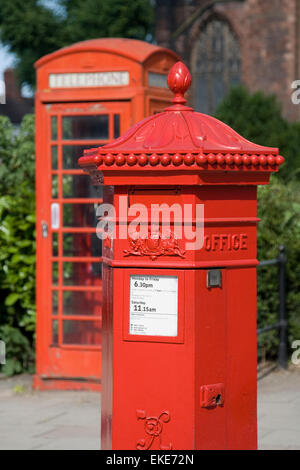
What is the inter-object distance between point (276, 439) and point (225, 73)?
26.7 metres

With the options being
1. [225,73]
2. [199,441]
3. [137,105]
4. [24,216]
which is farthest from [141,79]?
[225,73]

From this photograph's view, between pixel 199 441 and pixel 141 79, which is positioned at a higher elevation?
pixel 141 79

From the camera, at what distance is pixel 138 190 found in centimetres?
338

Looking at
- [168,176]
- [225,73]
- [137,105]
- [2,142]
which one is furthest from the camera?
[225,73]

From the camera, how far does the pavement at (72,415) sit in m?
5.50

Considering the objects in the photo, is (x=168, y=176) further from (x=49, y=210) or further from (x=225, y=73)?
(x=225, y=73)

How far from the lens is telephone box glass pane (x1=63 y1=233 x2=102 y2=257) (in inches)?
278

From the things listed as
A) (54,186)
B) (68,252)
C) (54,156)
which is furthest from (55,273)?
(54,156)

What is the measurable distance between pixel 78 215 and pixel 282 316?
211cm

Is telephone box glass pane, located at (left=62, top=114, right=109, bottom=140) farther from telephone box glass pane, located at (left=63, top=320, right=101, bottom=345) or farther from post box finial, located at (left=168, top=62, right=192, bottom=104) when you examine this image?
post box finial, located at (left=168, top=62, right=192, bottom=104)

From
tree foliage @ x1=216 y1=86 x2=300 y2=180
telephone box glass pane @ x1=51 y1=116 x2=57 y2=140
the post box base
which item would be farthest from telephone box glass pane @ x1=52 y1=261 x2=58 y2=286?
tree foliage @ x1=216 y1=86 x2=300 y2=180

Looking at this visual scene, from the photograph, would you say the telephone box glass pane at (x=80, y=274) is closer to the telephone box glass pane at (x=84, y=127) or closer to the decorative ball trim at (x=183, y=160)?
the telephone box glass pane at (x=84, y=127)

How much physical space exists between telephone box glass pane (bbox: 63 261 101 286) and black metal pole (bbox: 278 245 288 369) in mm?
1692

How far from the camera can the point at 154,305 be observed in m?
3.36
